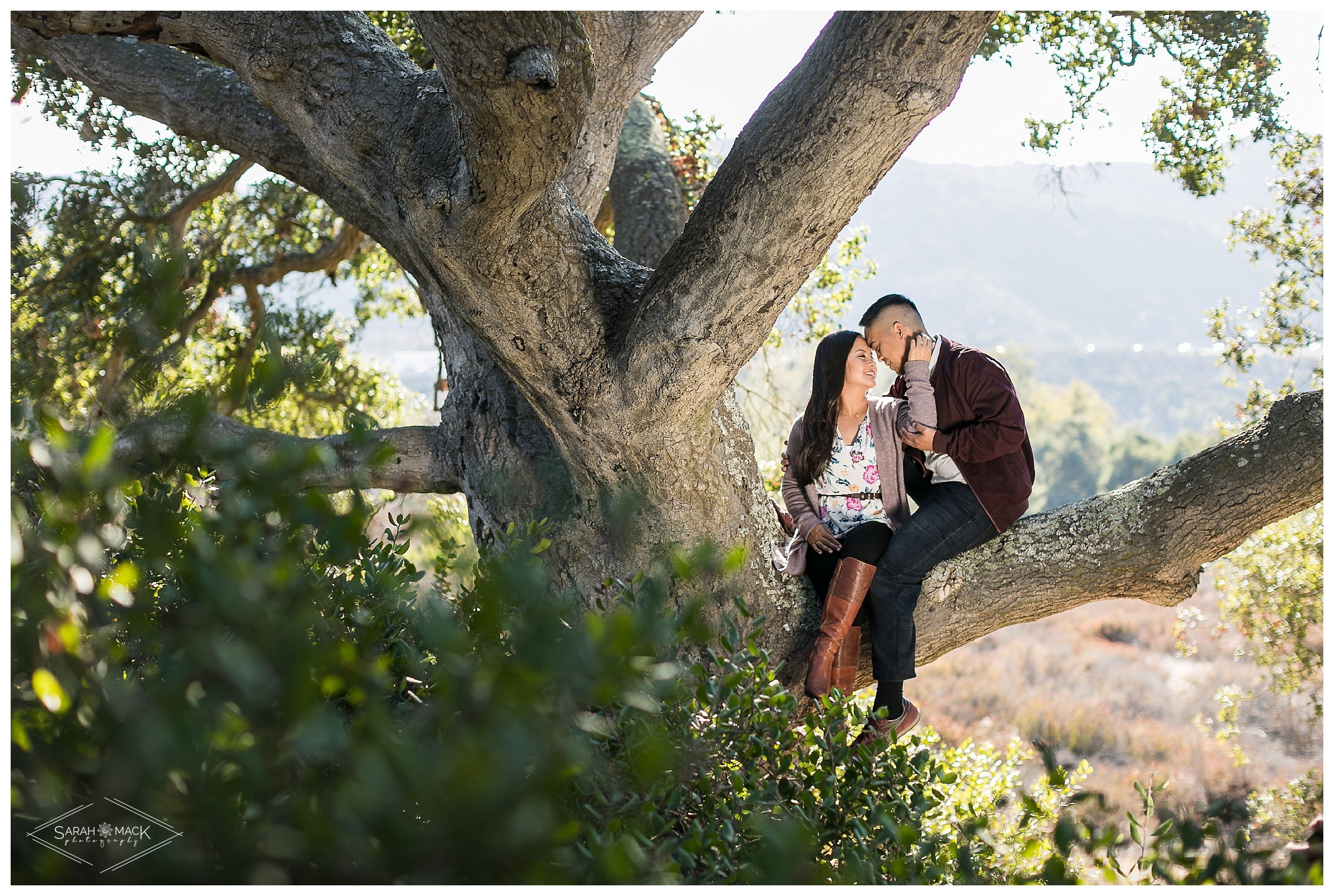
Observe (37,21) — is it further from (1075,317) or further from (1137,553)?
(1075,317)

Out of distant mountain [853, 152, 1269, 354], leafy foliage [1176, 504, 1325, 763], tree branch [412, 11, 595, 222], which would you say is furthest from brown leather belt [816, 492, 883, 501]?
distant mountain [853, 152, 1269, 354]

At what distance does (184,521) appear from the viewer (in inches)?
56.8

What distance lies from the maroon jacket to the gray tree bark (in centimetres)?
36

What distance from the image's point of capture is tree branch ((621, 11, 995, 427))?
2.38 meters

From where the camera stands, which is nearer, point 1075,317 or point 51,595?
point 51,595

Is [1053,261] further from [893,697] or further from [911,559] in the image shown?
[893,697]

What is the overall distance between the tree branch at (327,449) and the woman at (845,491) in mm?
1569

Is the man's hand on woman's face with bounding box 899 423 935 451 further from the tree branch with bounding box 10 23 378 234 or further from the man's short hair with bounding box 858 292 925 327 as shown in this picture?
the tree branch with bounding box 10 23 378 234

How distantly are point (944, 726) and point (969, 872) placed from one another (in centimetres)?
1729

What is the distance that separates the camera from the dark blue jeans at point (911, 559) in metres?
3.33

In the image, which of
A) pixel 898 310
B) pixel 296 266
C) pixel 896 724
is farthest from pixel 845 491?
pixel 296 266

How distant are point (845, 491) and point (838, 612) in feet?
1.62

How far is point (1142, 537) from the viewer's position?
3463mm

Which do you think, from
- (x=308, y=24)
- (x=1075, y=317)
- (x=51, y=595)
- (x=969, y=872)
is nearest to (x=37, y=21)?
(x=308, y=24)
